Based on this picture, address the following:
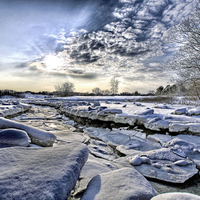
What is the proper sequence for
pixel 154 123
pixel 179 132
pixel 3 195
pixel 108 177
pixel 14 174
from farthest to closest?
1. pixel 154 123
2. pixel 179 132
3. pixel 108 177
4. pixel 14 174
5. pixel 3 195

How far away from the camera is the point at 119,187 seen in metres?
1.09

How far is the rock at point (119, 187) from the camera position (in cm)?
100

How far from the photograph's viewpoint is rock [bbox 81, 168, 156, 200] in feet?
3.28

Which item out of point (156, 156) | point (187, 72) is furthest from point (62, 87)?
point (156, 156)

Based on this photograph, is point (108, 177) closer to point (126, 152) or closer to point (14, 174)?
point (14, 174)

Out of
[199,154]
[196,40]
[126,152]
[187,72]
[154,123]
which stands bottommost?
[126,152]

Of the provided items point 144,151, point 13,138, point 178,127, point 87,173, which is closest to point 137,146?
point 144,151

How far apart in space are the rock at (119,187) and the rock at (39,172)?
0.23 meters

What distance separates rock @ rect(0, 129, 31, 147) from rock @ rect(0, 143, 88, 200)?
0.68 meters

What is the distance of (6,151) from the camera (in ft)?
4.54

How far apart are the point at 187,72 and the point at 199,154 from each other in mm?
6863

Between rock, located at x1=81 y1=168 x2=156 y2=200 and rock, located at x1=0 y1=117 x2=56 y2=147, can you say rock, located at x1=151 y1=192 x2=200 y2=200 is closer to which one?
rock, located at x1=81 y1=168 x2=156 y2=200

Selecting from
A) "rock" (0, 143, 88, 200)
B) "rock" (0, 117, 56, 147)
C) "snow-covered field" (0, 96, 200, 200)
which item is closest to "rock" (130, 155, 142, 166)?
"snow-covered field" (0, 96, 200, 200)

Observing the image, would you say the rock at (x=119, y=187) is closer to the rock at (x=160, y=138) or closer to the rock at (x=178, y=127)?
the rock at (x=160, y=138)
